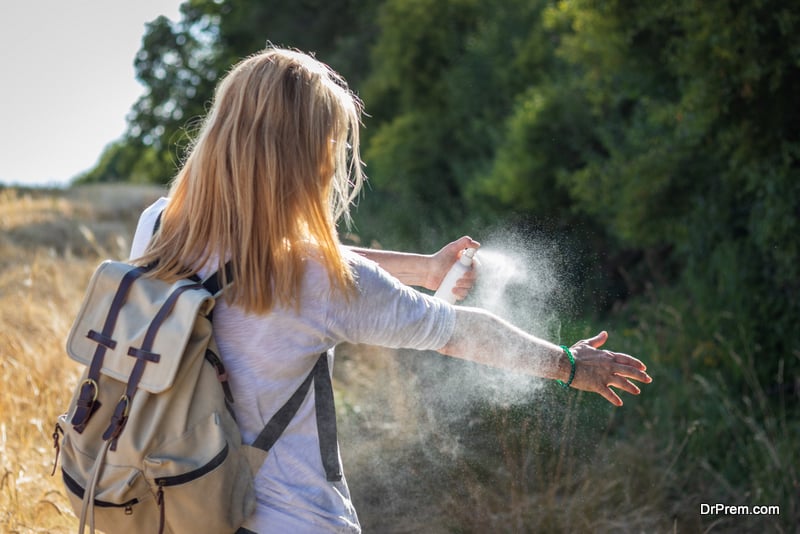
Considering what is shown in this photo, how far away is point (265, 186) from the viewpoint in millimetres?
1716

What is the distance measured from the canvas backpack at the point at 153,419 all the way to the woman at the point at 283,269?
47 mm

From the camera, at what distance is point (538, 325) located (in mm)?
3852

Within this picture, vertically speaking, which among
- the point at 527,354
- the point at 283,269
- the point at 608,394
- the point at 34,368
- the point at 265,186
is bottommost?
the point at 34,368

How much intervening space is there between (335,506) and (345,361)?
159 inches

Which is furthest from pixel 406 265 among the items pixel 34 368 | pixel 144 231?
pixel 34 368

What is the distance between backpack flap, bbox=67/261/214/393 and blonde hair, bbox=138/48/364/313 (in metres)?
0.06

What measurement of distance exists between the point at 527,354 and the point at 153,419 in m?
0.79

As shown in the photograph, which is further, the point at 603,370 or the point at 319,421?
the point at 603,370

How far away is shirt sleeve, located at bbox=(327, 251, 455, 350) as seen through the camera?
1699 mm

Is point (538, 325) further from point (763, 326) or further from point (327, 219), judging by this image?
point (763, 326)

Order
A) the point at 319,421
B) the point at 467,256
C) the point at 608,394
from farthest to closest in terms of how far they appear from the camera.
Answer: the point at 467,256 → the point at 608,394 → the point at 319,421

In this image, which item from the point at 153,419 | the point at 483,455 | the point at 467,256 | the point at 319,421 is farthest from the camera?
the point at 483,455

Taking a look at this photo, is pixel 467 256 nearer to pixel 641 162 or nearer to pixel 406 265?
pixel 406 265

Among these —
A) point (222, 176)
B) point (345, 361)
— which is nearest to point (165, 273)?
point (222, 176)
